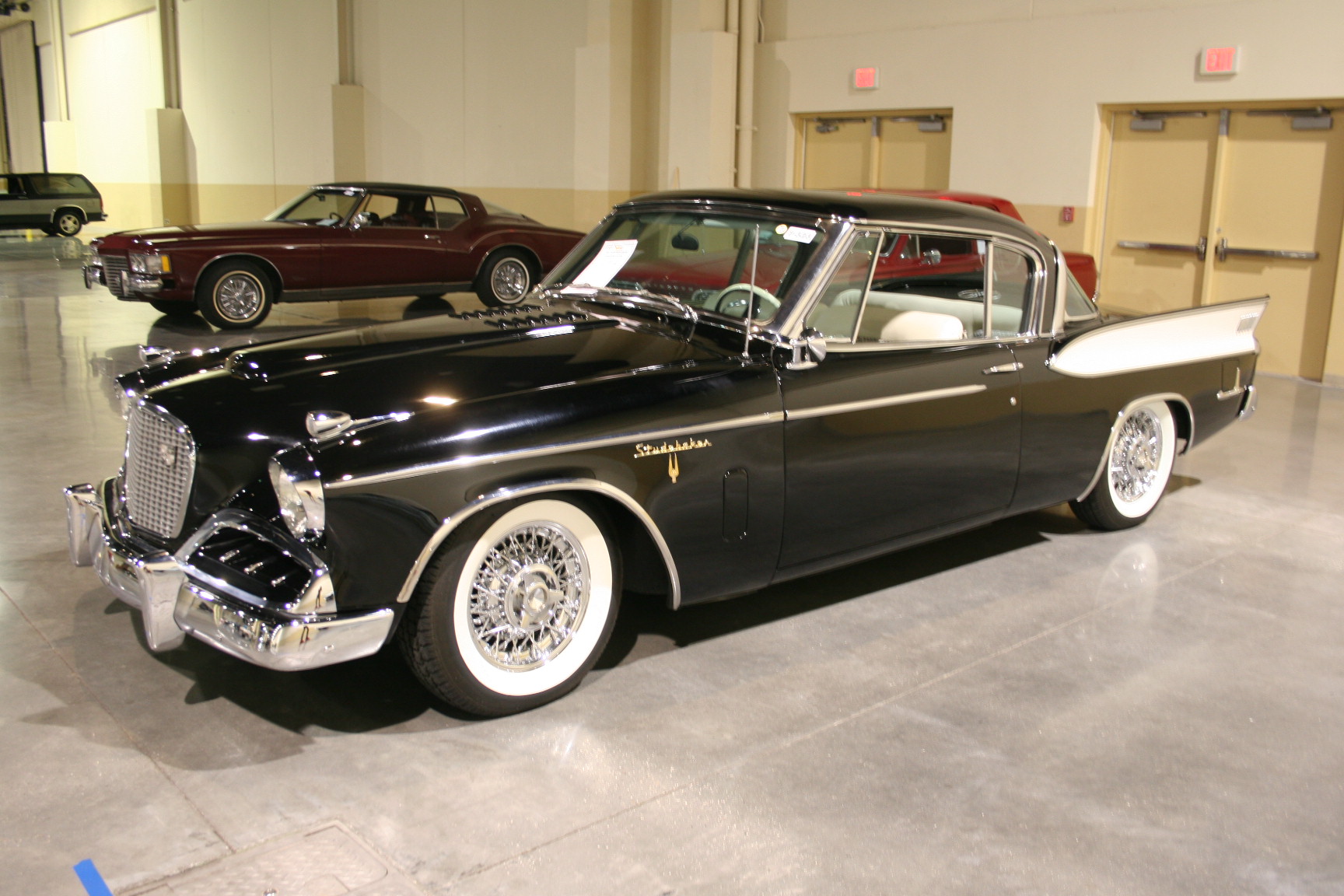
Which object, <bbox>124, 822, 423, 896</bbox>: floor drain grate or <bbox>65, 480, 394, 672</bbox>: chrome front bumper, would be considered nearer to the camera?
<bbox>124, 822, 423, 896</bbox>: floor drain grate

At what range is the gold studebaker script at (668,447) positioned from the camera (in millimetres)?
3361

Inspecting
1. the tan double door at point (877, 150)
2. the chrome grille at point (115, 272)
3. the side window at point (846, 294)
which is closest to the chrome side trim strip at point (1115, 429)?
the side window at point (846, 294)

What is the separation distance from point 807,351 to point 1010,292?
1.27m

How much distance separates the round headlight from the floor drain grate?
76cm

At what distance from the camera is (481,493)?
3047mm

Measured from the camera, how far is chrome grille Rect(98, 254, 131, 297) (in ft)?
33.3

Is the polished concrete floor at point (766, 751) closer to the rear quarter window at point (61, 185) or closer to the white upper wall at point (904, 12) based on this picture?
the white upper wall at point (904, 12)

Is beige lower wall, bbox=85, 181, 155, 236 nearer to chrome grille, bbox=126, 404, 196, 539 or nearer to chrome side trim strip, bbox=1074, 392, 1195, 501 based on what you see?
chrome grille, bbox=126, 404, 196, 539

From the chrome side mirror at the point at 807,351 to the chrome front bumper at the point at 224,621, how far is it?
1593 millimetres

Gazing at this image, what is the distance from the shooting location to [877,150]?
41.8 feet

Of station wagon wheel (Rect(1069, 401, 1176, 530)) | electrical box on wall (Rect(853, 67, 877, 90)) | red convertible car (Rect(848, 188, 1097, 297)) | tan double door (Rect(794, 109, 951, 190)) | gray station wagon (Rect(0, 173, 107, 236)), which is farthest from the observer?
gray station wagon (Rect(0, 173, 107, 236))

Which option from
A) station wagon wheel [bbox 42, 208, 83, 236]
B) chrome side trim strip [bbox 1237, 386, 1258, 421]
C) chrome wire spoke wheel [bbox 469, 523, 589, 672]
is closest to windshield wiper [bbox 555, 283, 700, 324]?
chrome wire spoke wheel [bbox 469, 523, 589, 672]

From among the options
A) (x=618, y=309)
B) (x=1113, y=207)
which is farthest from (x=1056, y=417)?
(x=1113, y=207)

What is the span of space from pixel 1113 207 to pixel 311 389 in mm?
9399
